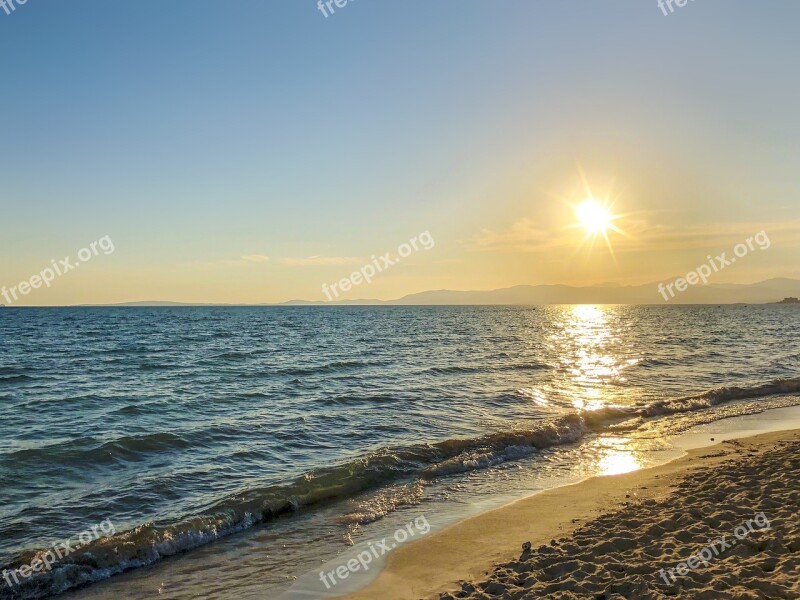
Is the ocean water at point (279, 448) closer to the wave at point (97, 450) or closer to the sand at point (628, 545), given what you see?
the wave at point (97, 450)

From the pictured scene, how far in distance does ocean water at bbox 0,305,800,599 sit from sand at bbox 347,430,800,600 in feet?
4.69

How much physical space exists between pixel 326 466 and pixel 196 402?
10237 mm

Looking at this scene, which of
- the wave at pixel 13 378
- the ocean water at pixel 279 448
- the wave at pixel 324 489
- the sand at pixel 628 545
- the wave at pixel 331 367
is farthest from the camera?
the wave at pixel 331 367

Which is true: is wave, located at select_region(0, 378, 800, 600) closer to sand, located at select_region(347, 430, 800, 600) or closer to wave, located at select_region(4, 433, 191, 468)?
wave, located at select_region(4, 433, 191, 468)

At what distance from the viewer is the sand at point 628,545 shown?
6.63m

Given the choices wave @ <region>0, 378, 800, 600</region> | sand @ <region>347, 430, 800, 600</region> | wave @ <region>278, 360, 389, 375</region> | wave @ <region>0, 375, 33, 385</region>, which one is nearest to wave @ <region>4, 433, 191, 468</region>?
wave @ <region>0, 378, 800, 600</region>

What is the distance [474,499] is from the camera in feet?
37.7

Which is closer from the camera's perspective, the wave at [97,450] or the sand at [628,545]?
the sand at [628,545]

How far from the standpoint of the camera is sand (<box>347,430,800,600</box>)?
21.7ft

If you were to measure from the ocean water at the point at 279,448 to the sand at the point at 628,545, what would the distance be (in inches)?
56.3

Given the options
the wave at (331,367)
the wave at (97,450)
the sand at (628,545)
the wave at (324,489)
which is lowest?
the sand at (628,545)

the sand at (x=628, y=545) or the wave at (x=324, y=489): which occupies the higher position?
the wave at (x=324, y=489)

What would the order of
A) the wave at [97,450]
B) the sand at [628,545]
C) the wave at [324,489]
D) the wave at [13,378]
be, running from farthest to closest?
the wave at [13,378], the wave at [97,450], the wave at [324,489], the sand at [628,545]

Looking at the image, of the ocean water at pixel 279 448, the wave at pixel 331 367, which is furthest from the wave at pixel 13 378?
the wave at pixel 331 367
